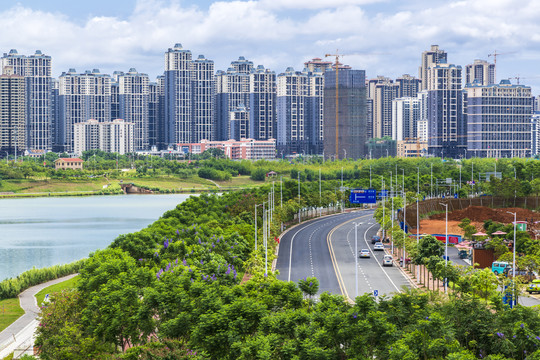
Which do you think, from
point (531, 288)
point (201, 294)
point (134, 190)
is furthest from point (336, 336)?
point (134, 190)

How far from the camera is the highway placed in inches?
1781

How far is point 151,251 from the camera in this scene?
47438 millimetres

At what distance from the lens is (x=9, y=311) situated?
42406 mm

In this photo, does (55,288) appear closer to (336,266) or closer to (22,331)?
(22,331)

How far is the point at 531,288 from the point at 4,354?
26.4 metres

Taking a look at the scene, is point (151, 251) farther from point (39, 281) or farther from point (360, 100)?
point (360, 100)

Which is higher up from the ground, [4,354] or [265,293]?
[265,293]

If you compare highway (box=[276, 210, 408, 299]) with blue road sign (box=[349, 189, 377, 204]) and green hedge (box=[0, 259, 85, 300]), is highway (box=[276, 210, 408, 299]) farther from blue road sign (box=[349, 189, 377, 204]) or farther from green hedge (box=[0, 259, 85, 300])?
green hedge (box=[0, 259, 85, 300])

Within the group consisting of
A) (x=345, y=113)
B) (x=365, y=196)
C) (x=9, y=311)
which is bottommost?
(x=9, y=311)

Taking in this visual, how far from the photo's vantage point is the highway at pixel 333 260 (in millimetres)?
45250

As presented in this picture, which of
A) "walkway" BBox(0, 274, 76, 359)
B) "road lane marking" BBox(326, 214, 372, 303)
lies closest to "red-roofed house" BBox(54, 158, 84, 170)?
"road lane marking" BBox(326, 214, 372, 303)

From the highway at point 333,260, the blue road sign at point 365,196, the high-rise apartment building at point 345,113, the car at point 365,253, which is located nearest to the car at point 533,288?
the highway at point 333,260

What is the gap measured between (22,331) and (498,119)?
16403 cm

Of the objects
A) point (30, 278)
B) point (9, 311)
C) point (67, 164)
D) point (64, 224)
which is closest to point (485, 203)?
point (64, 224)
